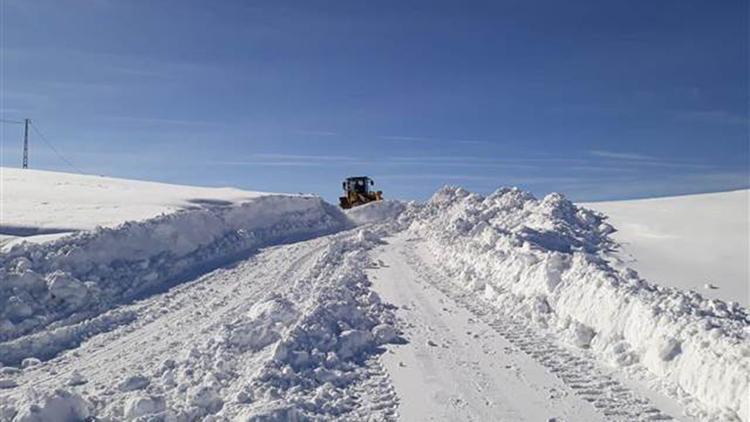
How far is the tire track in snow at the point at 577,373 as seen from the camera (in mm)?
6477

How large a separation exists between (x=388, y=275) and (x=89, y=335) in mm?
7578

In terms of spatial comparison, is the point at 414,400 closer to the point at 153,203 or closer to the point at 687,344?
the point at 687,344

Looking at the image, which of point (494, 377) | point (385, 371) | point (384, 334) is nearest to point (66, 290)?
point (384, 334)

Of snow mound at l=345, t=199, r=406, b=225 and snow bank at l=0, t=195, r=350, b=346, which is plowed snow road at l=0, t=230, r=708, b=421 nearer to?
snow bank at l=0, t=195, r=350, b=346

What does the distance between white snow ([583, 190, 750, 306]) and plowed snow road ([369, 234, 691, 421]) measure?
3.05 metres

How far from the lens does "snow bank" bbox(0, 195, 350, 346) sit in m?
11.1

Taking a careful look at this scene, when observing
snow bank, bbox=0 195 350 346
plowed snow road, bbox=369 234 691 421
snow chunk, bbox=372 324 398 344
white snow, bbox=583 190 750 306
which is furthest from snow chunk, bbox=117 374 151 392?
white snow, bbox=583 190 750 306

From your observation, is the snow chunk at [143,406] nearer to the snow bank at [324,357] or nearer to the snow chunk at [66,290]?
the snow bank at [324,357]

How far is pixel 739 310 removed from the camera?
8.37 m

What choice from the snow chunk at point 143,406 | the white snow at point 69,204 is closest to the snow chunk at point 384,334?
the snow chunk at point 143,406

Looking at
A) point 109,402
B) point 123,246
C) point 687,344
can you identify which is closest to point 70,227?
point 123,246

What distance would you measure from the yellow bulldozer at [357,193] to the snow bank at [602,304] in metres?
22.6

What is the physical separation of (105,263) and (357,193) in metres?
28.4

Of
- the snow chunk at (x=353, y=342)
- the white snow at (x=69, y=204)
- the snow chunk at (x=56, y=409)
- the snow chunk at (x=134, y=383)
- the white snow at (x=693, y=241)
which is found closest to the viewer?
the snow chunk at (x=56, y=409)
